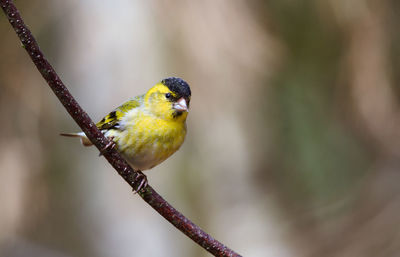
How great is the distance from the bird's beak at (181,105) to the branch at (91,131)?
820 mm

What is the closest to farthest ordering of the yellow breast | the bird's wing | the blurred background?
the yellow breast, the bird's wing, the blurred background

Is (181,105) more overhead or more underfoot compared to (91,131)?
more overhead

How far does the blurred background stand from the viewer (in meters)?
5.01

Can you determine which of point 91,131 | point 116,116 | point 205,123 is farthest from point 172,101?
point 205,123

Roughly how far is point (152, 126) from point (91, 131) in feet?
3.13

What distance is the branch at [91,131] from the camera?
4.91ft

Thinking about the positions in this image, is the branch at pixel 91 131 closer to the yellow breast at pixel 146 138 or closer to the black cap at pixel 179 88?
the yellow breast at pixel 146 138

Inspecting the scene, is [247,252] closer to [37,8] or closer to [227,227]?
[227,227]

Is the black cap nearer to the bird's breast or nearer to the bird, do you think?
the bird

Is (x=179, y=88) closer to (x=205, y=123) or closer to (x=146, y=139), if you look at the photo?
(x=146, y=139)

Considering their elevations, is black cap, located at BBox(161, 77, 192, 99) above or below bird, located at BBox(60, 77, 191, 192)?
above

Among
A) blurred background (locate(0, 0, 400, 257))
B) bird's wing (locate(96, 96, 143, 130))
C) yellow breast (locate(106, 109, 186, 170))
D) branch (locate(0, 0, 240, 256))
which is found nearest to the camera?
branch (locate(0, 0, 240, 256))

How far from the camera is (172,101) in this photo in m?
2.78

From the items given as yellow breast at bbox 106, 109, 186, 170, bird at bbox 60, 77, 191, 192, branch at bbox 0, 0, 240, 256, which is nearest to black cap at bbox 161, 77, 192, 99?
bird at bbox 60, 77, 191, 192
